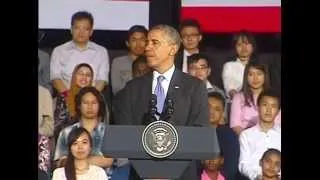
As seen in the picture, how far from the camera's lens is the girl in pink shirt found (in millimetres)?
5145

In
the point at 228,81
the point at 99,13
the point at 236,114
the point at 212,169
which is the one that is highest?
the point at 99,13

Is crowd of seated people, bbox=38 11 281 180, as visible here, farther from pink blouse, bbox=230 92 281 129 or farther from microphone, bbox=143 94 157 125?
microphone, bbox=143 94 157 125

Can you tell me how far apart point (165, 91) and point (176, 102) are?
0.12m

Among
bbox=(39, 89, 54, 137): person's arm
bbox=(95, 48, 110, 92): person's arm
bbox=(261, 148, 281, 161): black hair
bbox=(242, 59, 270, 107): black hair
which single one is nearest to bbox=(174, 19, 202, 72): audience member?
bbox=(242, 59, 270, 107): black hair

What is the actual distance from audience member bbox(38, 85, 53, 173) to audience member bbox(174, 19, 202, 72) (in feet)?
3.03

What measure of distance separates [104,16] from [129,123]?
0.74 metres

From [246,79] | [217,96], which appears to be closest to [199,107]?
[217,96]

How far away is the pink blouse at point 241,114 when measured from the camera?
5176 millimetres

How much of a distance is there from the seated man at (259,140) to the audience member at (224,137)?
0.14 ft

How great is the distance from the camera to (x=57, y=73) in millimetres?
5191

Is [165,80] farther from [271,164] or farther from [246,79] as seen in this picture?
[271,164]

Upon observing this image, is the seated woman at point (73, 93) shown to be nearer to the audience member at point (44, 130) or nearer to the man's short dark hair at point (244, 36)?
the audience member at point (44, 130)
